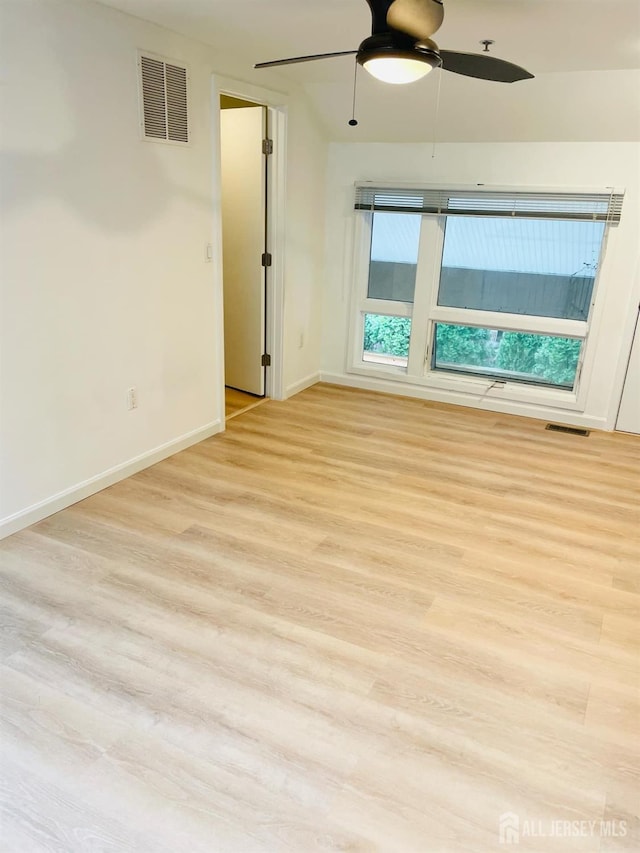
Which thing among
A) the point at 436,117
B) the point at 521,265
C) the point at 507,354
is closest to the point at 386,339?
the point at 507,354

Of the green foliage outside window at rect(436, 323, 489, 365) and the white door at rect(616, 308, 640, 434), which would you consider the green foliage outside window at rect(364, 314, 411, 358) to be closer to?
the green foliage outside window at rect(436, 323, 489, 365)

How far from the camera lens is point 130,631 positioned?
7.57 feet

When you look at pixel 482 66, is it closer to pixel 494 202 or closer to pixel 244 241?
pixel 494 202

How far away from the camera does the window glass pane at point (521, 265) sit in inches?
177

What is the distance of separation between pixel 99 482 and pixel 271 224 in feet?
7.64

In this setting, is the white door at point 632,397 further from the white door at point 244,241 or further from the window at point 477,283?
the white door at point 244,241

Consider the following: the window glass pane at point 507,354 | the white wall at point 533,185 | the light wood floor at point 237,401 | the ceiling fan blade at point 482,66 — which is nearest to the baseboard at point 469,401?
the white wall at point 533,185

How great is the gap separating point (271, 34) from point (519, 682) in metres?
3.14

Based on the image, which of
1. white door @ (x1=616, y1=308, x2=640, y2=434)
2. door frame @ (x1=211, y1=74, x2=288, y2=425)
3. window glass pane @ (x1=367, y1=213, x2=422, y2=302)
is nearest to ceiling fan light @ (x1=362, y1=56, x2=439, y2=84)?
door frame @ (x1=211, y1=74, x2=288, y2=425)

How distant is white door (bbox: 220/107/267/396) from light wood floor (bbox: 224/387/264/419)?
57mm

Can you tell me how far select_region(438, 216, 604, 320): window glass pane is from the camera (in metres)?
4.49

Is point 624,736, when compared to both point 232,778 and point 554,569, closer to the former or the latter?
point 554,569

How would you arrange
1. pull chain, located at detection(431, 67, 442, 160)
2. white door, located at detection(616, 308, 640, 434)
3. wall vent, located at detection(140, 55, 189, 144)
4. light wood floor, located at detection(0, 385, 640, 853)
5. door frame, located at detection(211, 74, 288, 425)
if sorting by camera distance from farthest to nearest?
white door, located at detection(616, 308, 640, 434) < pull chain, located at detection(431, 67, 442, 160) < door frame, located at detection(211, 74, 288, 425) < wall vent, located at detection(140, 55, 189, 144) < light wood floor, located at detection(0, 385, 640, 853)

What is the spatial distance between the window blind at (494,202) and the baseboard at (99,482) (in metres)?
2.24
